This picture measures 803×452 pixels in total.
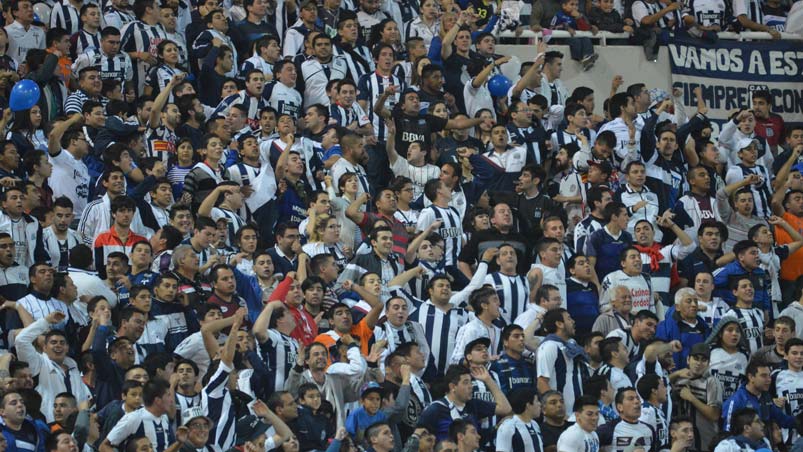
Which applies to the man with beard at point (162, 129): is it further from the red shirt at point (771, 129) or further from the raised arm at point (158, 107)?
the red shirt at point (771, 129)

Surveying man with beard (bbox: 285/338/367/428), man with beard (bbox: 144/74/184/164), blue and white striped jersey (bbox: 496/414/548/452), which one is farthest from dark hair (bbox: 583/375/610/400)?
man with beard (bbox: 144/74/184/164)

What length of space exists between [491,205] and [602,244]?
1227 mm

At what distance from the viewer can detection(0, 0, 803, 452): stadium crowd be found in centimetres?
1461

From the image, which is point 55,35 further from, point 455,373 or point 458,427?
point 458,427

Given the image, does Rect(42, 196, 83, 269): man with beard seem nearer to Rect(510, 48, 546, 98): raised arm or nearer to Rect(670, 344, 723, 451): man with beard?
Rect(670, 344, 723, 451): man with beard

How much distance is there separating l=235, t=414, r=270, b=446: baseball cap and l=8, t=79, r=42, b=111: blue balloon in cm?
477

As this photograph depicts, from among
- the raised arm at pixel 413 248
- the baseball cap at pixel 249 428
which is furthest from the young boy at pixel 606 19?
the baseball cap at pixel 249 428

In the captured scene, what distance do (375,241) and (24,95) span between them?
3.69 meters

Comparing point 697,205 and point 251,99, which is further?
point 697,205

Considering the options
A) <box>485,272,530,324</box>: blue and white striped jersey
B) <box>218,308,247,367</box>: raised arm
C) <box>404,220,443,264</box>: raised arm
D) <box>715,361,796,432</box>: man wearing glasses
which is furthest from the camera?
<box>404,220,443,264</box>: raised arm

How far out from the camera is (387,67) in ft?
66.1

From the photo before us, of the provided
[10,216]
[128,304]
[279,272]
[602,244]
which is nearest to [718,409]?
[602,244]

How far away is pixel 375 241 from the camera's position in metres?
16.8

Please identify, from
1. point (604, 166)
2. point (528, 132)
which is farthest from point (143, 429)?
point (528, 132)
